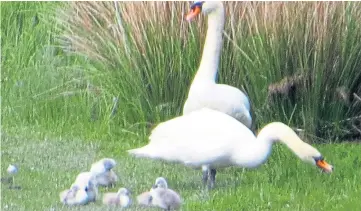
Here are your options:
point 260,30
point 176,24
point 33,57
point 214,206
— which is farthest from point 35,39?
point 214,206

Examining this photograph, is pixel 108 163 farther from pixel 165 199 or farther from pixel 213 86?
pixel 213 86

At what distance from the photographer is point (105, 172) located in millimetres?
7527

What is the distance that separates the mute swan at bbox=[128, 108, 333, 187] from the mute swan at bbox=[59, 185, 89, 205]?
1.92 ft

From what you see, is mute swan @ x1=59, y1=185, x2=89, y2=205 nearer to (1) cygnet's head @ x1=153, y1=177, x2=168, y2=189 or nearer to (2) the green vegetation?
Answer: (1) cygnet's head @ x1=153, y1=177, x2=168, y2=189

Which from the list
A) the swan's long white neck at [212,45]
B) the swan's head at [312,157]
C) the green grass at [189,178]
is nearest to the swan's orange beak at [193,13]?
the swan's long white neck at [212,45]

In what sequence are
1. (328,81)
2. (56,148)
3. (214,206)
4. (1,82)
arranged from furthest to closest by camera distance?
(1,82), (328,81), (56,148), (214,206)

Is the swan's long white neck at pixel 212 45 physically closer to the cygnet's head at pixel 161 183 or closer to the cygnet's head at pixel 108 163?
the cygnet's head at pixel 108 163

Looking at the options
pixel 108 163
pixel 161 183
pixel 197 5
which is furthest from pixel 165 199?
pixel 197 5

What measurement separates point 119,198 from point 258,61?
7.87 feet

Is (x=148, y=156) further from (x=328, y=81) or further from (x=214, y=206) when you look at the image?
(x=328, y=81)

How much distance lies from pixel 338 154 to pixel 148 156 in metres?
1.80

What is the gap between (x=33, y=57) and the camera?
1005 centimetres

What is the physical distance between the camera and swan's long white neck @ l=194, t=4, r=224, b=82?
8.51 meters

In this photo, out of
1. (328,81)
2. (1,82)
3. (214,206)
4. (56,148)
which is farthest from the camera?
(1,82)
